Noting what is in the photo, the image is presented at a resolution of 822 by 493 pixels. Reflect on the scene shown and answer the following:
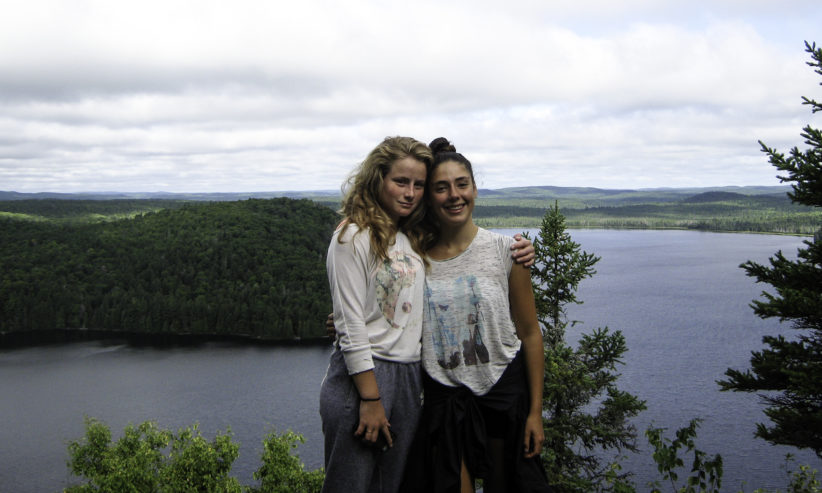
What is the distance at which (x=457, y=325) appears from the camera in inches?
123

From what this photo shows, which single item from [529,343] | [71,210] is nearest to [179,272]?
[71,210]

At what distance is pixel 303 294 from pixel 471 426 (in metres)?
74.8

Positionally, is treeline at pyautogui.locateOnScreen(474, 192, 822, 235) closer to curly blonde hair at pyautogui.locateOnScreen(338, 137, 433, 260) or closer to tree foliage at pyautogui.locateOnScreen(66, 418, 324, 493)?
tree foliage at pyautogui.locateOnScreen(66, 418, 324, 493)

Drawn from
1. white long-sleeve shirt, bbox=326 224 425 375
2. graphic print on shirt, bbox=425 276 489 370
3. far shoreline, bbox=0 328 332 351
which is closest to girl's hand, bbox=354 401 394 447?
white long-sleeve shirt, bbox=326 224 425 375

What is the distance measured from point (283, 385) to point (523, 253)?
43146 millimetres

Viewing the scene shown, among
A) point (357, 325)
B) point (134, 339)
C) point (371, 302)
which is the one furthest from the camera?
point (134, 339)

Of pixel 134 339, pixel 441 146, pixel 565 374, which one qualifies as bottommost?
pixel 134 339

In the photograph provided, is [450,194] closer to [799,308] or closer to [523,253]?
[523,253]

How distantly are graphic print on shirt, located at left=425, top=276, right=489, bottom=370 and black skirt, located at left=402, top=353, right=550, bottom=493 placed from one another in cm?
16

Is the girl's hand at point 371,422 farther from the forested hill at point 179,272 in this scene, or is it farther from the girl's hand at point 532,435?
the forested hill at point 179,272

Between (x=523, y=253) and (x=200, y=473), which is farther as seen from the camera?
(x=200, y=473)

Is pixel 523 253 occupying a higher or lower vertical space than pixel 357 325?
higher

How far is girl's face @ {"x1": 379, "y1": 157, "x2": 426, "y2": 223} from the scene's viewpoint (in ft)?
10.7

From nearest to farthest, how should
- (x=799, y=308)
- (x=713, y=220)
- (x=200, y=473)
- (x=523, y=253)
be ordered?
(x=523, y=253)
(x=799, y=308)
(x=200, y=473)
(x=713, y=220)
